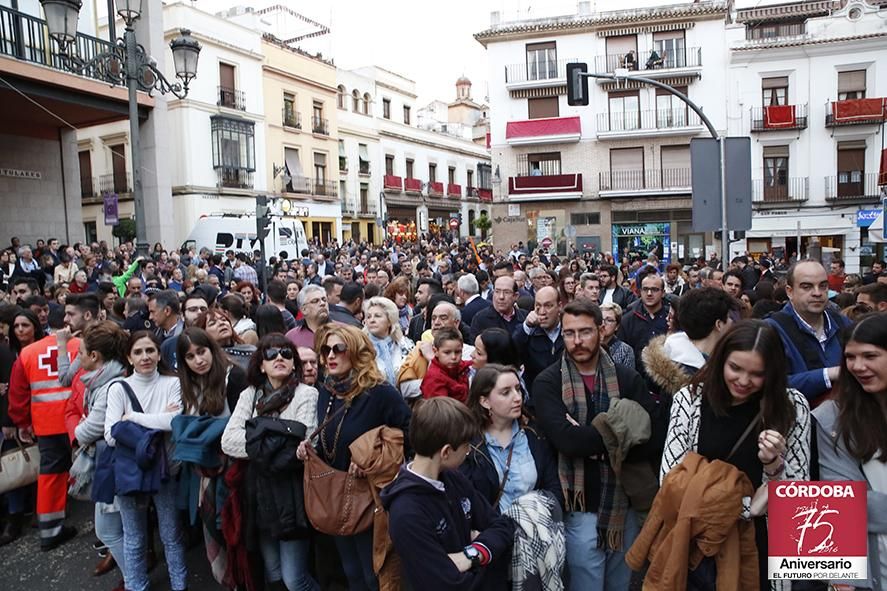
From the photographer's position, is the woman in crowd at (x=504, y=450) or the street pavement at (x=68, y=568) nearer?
the woman in crowd at (x=504, y=450)

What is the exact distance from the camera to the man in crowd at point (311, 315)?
5266mm

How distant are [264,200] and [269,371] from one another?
6.77 meters

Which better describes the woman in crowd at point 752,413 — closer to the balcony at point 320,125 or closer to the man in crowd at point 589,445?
the man in crowd at point 589,445

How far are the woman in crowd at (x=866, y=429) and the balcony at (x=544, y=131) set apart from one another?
29006mm

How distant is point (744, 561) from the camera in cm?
240

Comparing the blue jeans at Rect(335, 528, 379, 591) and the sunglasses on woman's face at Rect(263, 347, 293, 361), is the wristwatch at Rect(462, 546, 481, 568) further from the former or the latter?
the sunglasses on woman's face at Rect(263, 347, 293, 361)

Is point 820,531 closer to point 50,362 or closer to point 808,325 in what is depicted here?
point 808,325

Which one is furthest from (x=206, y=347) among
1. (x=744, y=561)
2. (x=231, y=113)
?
(x=231, y=113)

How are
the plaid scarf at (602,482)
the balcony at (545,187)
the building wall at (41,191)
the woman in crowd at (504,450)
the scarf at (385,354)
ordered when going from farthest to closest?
the balcony at (545,187) < the building wall at (41,191) < the scarf at (385,354) < the plaid scarf at (602,482) < the woman in crowd at (504,450)

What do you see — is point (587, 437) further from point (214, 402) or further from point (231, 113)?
point (231, 113)

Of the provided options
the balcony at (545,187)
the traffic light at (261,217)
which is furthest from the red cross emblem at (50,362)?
the balcony at (545,187)

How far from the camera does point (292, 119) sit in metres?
31.7

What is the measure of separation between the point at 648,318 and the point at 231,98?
87.1 ft

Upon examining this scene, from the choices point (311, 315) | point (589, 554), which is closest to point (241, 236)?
point (311, 315)
